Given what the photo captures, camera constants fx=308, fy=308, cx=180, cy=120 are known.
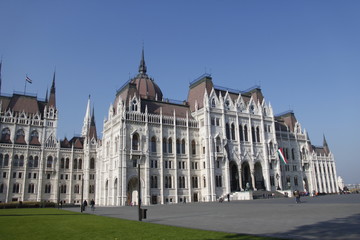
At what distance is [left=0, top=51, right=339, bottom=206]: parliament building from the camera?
207 feet

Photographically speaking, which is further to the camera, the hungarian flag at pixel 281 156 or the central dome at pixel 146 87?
the central dome at pixel 146 87

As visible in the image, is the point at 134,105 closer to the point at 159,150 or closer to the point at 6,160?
the point at 159,150

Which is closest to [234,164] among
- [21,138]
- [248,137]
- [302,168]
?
[248,137]

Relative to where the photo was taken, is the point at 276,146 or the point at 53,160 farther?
the point at 53,160

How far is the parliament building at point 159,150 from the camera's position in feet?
207

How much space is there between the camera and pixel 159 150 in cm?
6456

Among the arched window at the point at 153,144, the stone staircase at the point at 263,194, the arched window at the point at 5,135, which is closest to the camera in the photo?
the stone staircase at the point at 263,194

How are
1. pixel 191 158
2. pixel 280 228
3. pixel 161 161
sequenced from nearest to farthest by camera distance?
pixel 280 228 < pixel 161 161 < pixel 191 158

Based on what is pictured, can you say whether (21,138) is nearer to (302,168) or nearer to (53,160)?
(53,160)

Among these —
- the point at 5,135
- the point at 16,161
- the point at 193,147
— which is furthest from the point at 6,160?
the point at 193,147

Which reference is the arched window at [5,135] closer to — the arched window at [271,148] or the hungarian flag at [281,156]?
the arched window at [271,148]

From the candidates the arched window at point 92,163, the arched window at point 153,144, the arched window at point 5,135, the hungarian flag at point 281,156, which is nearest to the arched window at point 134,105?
the arched window at point 153,144

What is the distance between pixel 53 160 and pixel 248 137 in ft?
173

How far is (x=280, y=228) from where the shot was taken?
15.3 m
